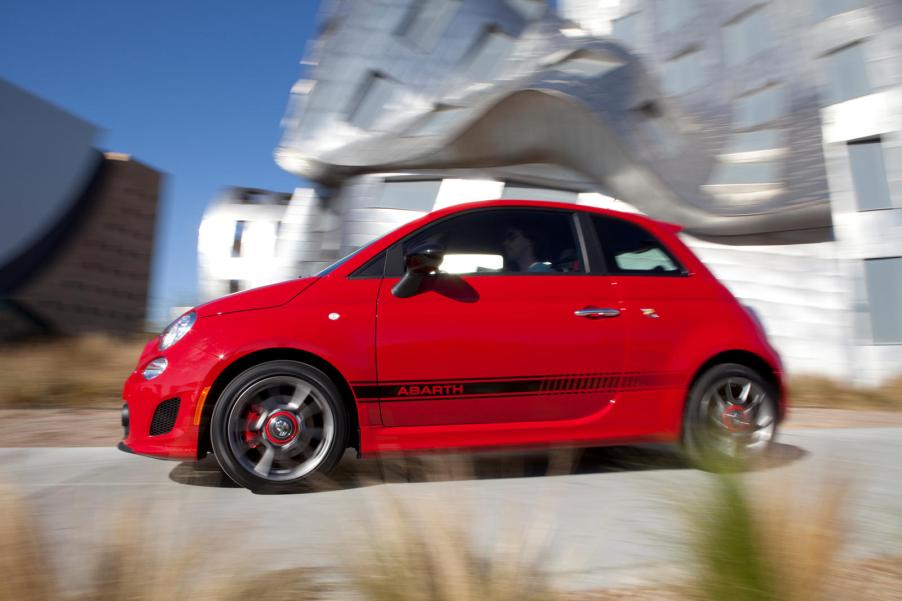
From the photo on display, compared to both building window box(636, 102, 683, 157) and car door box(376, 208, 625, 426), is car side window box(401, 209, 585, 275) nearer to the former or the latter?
car door box(376, 208, 625, 426)

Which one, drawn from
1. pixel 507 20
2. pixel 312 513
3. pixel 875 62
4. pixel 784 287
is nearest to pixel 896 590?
pixel 312 513

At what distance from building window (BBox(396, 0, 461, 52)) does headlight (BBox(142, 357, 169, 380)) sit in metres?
20.1

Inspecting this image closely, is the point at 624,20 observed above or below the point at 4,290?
above

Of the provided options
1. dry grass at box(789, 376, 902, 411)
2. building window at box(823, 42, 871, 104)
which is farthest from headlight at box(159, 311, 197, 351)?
building window at box(823, 42, 871, 104)

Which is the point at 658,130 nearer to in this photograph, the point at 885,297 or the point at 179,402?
the point at 885,297

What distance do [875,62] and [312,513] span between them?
16.7m

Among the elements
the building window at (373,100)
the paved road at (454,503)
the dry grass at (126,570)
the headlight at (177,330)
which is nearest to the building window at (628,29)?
the building window at (373,100)

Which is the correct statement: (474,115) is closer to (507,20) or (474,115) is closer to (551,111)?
(551,111)

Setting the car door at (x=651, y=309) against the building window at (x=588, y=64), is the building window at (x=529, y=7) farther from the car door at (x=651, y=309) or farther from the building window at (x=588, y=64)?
the car door at (x=651, y=309)

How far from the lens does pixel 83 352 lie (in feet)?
41.9

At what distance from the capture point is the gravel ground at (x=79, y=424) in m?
6.02

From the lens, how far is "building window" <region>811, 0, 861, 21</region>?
16.4m

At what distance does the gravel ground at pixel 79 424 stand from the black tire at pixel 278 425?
2706mm

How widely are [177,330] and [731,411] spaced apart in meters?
3.16
